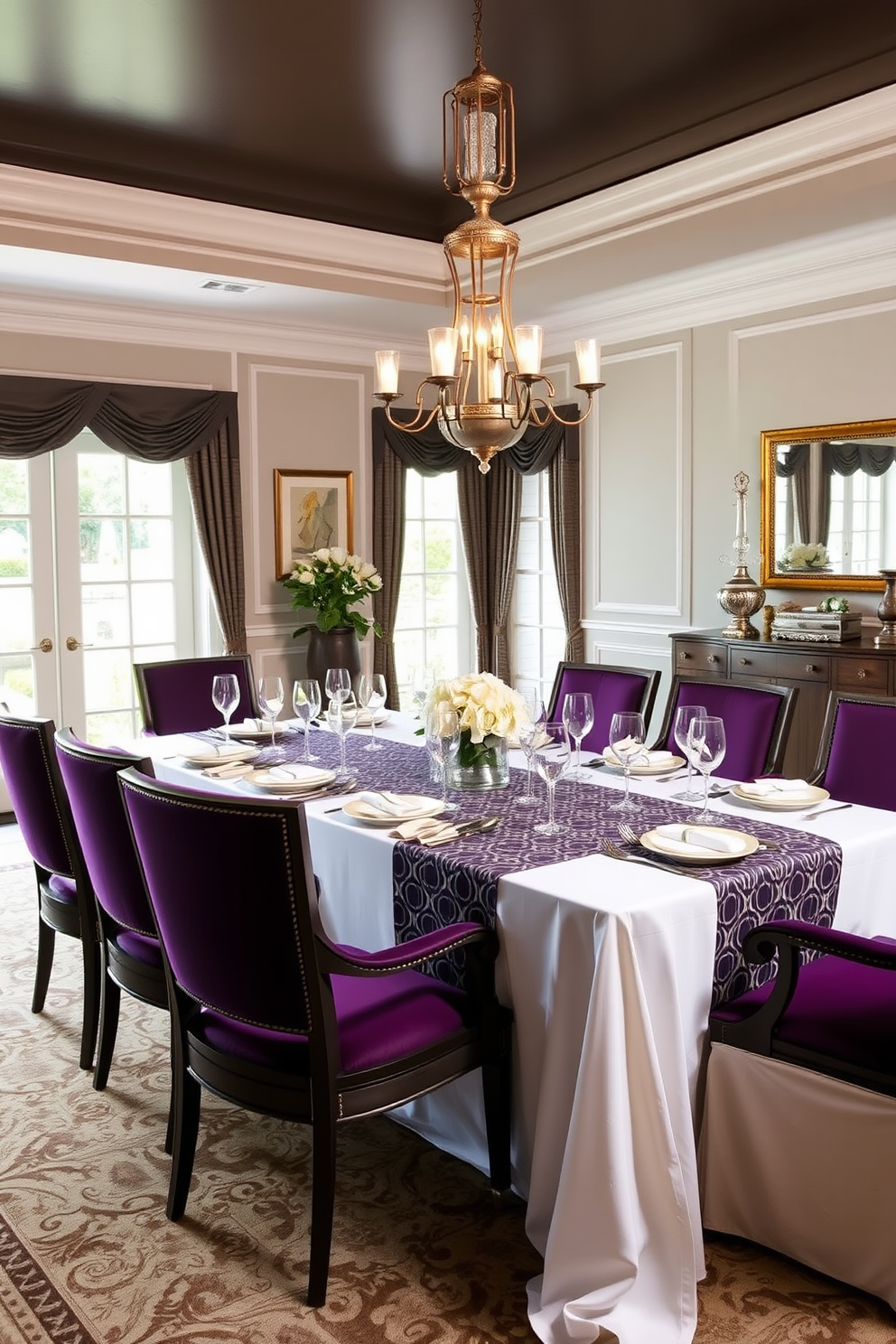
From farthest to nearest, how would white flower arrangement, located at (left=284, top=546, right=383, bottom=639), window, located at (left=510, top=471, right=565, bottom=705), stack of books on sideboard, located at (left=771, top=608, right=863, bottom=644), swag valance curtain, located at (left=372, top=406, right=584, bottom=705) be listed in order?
window, located at (left=510, top=471, right=565, bottom=705) → swag valance curtain, located at (left=372, top=406, right=584, bottom=705) → white flower arrangement, located at (left=284, top=546, right=383, bottom=639) → stack of books on sideboard, located at (left=771, top=608, right=863, bottom=644)

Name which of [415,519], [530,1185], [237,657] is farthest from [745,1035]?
[415,519]

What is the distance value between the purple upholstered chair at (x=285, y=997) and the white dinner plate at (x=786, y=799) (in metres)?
0.94

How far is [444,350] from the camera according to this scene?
3.37 m

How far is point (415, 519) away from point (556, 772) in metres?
4.99

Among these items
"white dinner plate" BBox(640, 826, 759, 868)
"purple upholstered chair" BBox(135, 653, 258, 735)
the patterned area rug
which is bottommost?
the patterned area rug

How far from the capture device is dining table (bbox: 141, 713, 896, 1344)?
207 cm

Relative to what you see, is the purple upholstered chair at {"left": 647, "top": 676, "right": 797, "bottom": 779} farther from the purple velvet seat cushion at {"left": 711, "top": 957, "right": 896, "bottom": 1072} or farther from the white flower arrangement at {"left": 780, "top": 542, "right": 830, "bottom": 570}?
the white flower arrangement at {"left": 780, "top": 542, "right": 830, "bottom": 570}

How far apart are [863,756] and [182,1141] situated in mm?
2155

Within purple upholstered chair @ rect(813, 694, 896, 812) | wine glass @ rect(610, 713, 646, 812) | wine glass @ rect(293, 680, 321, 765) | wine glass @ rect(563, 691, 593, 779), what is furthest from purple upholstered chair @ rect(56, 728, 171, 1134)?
purple upholstered chair @ rect(813, 694, 896, 812)

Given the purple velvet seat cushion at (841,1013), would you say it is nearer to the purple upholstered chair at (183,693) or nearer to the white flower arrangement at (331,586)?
the purple upholstered chair at (183,693)

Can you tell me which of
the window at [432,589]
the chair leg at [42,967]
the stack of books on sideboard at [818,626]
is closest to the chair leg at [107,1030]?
the chair leg at [42,967]

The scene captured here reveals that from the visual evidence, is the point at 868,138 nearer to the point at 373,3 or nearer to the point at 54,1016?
the point at 373,3

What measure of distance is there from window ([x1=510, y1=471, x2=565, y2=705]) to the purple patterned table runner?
14.1 ft

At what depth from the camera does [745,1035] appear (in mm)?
2256
